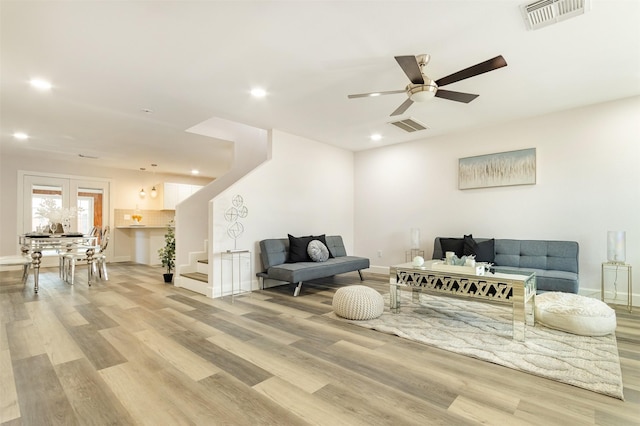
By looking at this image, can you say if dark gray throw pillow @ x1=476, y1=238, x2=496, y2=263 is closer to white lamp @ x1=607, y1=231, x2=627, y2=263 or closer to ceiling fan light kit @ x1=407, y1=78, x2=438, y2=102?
white lamp @ x1=607, y1=231, x2=627, y2=263

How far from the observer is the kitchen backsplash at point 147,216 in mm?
8453

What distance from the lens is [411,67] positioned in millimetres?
2574

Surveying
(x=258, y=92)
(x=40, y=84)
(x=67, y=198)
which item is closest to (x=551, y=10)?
(x=258, y=92)

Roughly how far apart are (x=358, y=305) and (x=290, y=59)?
2667 millimetres

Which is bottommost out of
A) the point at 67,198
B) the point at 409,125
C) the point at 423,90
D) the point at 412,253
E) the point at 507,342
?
the point at 507,342

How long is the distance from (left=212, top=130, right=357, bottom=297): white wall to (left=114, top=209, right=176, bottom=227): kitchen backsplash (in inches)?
184

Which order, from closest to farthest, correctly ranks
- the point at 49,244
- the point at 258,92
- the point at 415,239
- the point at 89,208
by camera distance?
1. the point at 258,92
2. the point at 49,244
3. the point at 415,239
4. the point at 89,208

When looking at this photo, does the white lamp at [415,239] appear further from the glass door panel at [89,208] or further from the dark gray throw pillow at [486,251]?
the glass door panel at [89,208]

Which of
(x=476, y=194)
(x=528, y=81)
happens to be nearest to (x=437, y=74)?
(x=528, y=81)

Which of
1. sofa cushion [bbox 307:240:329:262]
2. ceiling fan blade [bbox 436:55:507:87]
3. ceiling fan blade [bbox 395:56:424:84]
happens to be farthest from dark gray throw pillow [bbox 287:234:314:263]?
ceiling fan blade [bbox 436:55:507:87]

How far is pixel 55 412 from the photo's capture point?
174cm

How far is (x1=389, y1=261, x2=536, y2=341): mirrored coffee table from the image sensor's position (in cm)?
279

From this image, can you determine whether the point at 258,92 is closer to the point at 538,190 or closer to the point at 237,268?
the point at 237,268

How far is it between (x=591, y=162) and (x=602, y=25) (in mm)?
2425
